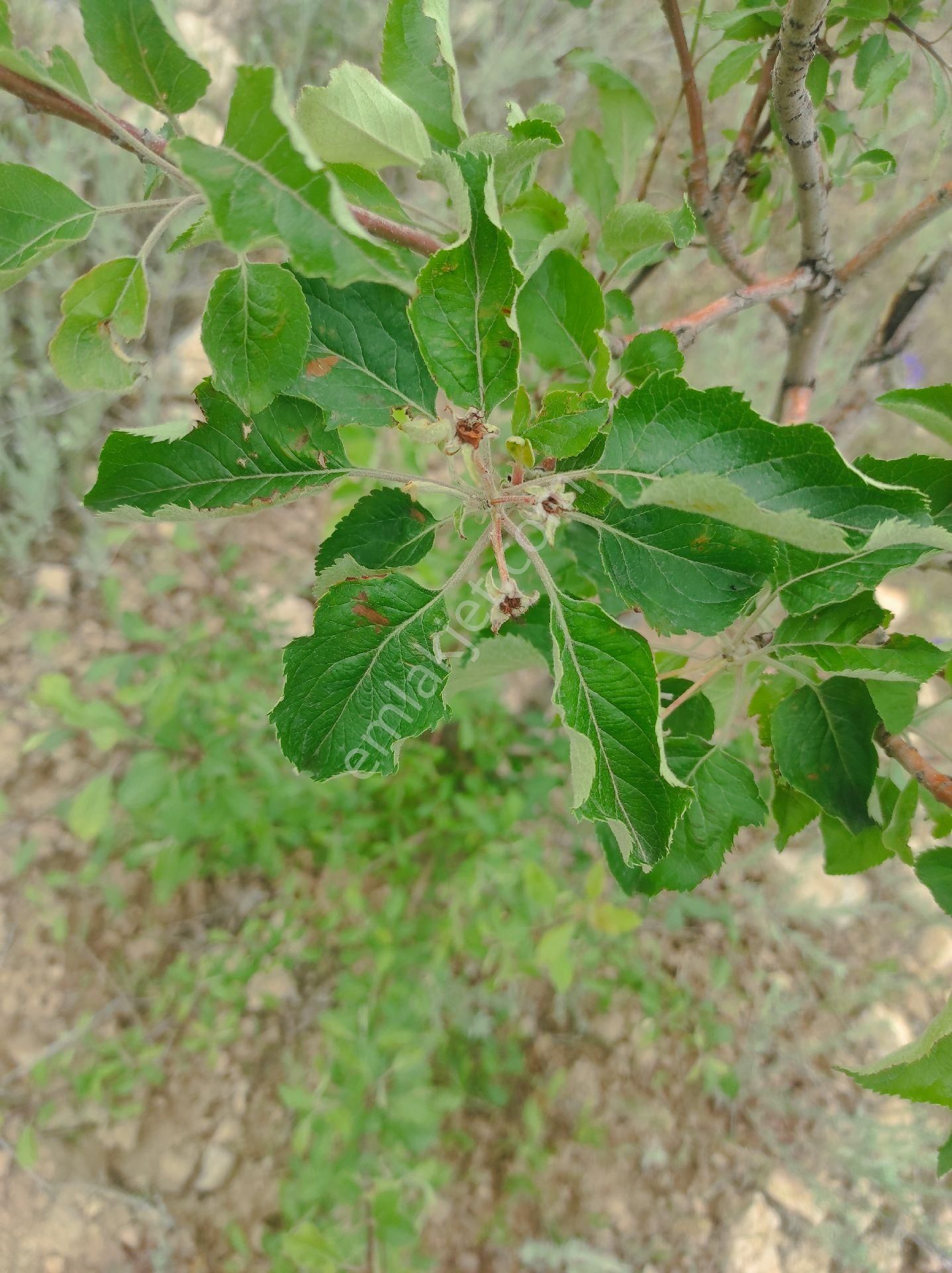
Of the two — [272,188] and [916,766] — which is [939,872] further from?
[272,188]

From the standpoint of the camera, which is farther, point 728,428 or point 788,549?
point 788,549

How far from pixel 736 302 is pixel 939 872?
52 cm

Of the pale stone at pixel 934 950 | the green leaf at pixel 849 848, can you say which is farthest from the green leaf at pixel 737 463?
the pale stone at pixel 934 950

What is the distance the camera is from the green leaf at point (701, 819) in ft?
2.04

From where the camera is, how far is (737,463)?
42cm

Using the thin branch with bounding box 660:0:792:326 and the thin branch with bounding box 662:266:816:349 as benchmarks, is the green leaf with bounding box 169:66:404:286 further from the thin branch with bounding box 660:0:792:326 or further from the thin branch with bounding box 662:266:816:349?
the thin branch with bounding box 660:0:792:326

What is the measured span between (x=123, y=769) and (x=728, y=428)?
6.19ft

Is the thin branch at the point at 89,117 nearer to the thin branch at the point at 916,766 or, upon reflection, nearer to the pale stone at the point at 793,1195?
the thin branch at the point at 916,766

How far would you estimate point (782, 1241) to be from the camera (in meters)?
1.74

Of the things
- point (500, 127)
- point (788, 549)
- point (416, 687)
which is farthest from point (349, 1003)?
point (500, 127)

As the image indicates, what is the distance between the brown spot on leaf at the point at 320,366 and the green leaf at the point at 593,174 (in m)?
0.44

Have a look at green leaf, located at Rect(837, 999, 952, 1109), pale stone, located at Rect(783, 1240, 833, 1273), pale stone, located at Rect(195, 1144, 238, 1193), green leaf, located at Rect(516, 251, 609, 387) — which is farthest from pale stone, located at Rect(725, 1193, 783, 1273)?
green leaf, located at Rect(516, 251, 609, 387)

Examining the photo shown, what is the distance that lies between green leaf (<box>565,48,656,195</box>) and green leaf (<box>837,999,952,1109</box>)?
799 mm

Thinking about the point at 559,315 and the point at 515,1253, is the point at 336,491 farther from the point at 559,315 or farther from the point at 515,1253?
the point at 515,1253
